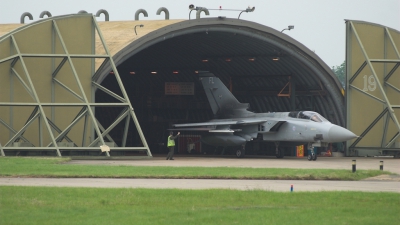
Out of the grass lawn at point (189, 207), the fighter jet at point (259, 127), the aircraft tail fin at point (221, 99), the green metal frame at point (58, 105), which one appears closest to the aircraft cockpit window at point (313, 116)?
the fighter jet at point (259, 127)

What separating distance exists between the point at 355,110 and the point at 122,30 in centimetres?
1266

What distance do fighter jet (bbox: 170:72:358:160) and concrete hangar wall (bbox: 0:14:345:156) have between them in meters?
3.20

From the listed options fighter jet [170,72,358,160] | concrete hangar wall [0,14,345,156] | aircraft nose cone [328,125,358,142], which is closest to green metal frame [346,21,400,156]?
concrete hangar wall [0,14,345,156]

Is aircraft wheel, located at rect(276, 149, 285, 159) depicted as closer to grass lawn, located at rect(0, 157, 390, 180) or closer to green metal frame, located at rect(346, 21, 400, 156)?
green metal frame, located at rect(346, 21, 400, 156)

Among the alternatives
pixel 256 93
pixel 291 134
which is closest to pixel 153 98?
pixel 256 93

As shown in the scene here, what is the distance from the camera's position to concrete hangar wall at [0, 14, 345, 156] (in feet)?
101

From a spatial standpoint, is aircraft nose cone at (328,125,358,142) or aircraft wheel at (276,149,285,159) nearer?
aircraft nose cone at (328,125,358,142)

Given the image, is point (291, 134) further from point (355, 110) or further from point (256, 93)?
point (256, 93)

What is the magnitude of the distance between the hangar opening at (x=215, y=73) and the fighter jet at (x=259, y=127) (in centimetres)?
267

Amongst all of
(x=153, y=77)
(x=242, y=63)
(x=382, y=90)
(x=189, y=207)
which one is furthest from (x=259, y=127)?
(x=189, y=207)

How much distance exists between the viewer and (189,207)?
1288 centimetres

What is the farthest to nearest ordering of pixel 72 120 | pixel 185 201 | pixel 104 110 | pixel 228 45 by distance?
pixel 104 110, pixel 228 45, pixel 72 120, pixel 185 201

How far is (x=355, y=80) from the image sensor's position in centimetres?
3756

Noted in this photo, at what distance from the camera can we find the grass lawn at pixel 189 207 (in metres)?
11.5
